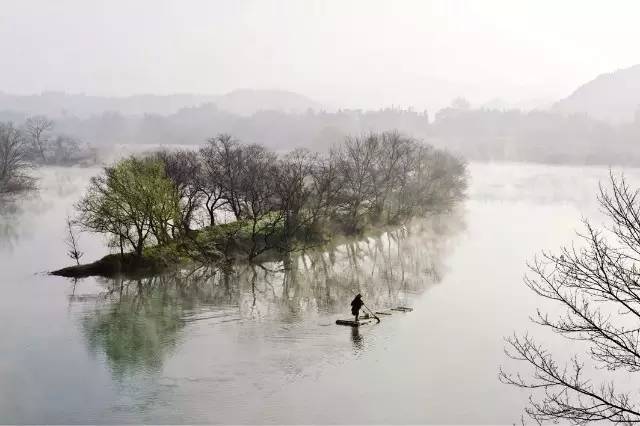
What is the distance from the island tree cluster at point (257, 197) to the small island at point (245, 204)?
11cm

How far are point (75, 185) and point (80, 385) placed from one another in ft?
339

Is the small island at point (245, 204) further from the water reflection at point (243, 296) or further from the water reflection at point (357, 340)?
the water reflection at point (357, 340)

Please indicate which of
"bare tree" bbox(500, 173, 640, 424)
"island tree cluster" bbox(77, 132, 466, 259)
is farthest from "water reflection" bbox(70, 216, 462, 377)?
"bare tree" bbox(500, 173, 640, 424)

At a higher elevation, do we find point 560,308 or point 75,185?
point 75,185

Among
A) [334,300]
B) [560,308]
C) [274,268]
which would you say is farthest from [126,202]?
[560,308]

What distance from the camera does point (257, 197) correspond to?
5938 cm

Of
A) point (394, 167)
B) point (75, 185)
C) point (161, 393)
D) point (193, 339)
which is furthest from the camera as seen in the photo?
point (75, 185)

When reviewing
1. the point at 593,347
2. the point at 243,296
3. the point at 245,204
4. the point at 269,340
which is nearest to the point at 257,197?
the point at 245,204

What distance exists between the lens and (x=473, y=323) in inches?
1475

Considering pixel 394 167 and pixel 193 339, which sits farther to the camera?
pixel 394 167

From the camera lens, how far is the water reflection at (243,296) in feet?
113

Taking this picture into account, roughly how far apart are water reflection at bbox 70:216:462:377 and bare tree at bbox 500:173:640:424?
9.35 metres

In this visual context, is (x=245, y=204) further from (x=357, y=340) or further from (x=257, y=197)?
(x=357, y=340)

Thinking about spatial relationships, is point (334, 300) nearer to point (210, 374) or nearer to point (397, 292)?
point (397, 292)
